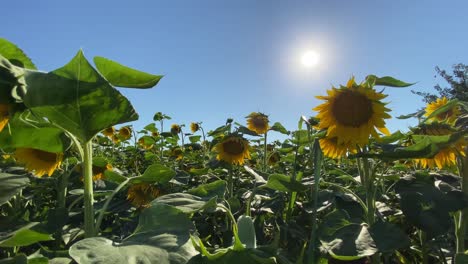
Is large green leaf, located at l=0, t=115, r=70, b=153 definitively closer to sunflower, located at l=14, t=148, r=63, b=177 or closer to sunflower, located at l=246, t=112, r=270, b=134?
sunflower, located at l=14, t=148, r=63, b=177

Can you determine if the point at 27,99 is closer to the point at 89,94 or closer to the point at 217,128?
the point at 89,94

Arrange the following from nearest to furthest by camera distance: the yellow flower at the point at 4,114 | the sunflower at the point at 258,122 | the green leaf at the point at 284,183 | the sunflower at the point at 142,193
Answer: the yellow flower at the point at 4,114 → the green leaf at the point at 284,183 → the sunflower at the point at 142,193 → the sunflower at the point at 258,122

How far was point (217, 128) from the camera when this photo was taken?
278 centimetres

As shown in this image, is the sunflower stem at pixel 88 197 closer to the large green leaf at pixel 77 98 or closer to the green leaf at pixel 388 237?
the large green leaf at pixel 77 98

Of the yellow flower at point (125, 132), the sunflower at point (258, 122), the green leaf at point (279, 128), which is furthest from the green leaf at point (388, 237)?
the yellow flower at point (125, 132)

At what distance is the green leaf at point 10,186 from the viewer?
1004mm

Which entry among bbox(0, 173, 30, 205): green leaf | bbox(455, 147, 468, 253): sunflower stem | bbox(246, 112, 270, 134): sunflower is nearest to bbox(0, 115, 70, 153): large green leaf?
bbox(0, 173, 30, 205): green leaf

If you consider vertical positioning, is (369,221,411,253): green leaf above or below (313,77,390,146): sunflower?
below

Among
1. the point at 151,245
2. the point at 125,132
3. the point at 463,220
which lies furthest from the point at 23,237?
the point at 125,132

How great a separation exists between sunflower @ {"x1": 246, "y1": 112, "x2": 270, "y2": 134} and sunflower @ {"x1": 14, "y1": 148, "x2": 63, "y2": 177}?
2383 mm

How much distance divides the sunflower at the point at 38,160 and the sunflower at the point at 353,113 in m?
1.32

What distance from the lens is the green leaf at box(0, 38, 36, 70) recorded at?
99 cm

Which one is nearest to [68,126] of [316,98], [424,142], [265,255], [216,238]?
[265,255]

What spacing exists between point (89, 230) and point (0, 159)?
1886 mm
